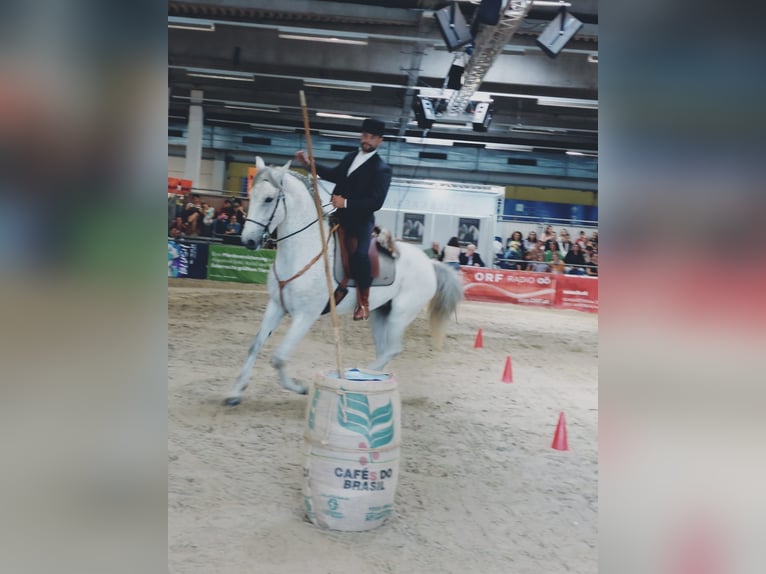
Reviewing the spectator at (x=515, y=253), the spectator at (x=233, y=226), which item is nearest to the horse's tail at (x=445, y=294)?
the spectator at (x=233, y=226)

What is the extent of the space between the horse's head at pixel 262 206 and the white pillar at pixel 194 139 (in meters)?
14.6

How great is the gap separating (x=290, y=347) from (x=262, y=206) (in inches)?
46.8

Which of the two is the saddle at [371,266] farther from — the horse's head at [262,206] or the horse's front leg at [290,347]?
the horse's head at [262,206]

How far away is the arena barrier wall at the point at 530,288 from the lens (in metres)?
15.6

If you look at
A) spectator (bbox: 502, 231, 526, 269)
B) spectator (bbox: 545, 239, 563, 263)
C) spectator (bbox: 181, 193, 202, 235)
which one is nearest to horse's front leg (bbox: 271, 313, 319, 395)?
spectator (bbox: 181, 193, 202, 235)

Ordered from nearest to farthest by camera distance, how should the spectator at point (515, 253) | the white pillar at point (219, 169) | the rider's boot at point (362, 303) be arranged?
the rider's boot at point (362, 303) → the spectator at point (515, 253) → the white pillar at point (219, 169)

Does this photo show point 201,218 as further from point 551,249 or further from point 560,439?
point 560,439

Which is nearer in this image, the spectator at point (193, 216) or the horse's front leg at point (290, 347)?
the horse's front leg at point (290, 347)
